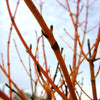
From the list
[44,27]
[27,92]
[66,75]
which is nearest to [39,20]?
[44,27]

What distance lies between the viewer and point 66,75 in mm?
361

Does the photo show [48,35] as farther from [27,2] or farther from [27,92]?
[27,92]

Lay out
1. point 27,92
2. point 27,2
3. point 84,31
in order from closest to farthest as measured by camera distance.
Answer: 1. point 27,2
2. point 84,31
3. point 27,92

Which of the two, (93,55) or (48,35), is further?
(93,55)

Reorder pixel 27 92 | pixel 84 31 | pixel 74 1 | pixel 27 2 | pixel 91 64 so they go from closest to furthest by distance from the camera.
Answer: pixel 27 2 < pixel 91 64 < pixel 84 31 < pixel 74 1 < pixel 27 92

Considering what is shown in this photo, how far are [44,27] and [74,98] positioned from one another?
230 millimetres

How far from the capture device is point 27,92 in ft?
13.1

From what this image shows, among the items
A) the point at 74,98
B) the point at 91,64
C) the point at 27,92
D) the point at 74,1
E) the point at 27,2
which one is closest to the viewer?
the point at 27,2

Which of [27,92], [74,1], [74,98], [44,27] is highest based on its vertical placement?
[74,1]

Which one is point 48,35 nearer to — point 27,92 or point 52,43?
point 52,43

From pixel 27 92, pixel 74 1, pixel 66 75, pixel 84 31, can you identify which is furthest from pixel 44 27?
pixel 27 92

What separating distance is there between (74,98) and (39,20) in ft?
0.81

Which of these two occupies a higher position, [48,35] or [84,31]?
[84,31]

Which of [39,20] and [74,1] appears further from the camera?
[74,1]
